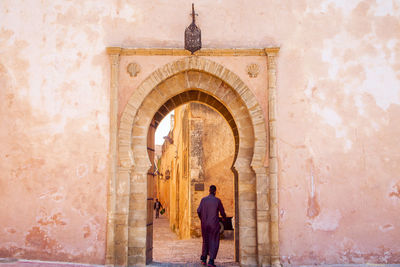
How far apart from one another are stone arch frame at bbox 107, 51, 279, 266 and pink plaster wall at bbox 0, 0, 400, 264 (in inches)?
8.7

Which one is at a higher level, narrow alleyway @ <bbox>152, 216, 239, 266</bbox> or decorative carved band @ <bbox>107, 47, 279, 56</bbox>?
decorative carved band @ <bbox>107, 47, 279, 56</bbox>

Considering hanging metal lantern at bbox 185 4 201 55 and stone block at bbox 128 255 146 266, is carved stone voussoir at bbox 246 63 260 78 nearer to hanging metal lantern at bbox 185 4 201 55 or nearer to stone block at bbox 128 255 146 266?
hanging metal lantern at bbox 185 4 201 55

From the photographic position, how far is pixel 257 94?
6586 millimetres

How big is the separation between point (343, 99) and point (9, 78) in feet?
19.7

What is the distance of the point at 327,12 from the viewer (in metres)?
6.79

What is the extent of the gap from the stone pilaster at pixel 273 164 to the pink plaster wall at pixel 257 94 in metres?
0.16

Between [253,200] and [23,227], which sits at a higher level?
[253,200]

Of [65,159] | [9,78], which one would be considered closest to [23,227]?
[65,159]

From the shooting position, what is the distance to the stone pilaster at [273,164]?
612 centimetres

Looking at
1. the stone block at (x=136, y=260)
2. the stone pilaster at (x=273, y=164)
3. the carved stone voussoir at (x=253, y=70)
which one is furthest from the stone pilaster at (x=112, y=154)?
the stone pilaster at (x=273, y=164)

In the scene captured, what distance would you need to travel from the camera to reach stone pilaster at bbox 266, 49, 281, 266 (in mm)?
6125

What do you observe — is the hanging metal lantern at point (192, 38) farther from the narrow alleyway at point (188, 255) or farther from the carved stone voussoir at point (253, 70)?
the narrow alleyway at point (188, 255)

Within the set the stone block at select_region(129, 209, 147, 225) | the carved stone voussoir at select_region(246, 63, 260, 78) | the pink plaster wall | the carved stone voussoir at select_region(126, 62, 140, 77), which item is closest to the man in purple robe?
the stone block at select_region(129, 209, 147, 225)

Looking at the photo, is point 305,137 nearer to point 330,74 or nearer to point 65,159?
point 330,74
